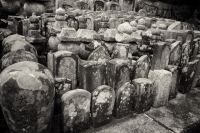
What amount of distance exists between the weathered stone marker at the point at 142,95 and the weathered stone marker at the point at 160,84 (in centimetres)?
15

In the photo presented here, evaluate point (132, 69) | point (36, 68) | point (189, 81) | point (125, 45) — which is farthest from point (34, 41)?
point (189, 81)

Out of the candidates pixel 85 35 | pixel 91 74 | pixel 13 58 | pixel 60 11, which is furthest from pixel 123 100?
pixel 60 11

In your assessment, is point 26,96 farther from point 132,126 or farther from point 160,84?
point 160,84

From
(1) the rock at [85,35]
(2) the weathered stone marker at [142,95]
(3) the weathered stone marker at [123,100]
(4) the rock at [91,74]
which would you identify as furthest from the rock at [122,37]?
(3) the weathered stone marker at [123,100]

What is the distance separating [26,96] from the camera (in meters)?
1.33

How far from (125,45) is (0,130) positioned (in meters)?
2.04

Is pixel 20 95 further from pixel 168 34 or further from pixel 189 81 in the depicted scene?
pixel 168 34

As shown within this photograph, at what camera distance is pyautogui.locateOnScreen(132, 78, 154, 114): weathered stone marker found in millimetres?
2168

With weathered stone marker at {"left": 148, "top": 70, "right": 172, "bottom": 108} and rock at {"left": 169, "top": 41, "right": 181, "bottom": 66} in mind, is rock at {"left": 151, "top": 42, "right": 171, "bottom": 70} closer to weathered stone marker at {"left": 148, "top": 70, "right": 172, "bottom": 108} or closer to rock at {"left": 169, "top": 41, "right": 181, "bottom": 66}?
rock at {"left": 169, "top": 41, "right": 181, "bottom": 66}

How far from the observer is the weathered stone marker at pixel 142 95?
2.17 m

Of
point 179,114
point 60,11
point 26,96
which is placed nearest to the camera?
point 26,96

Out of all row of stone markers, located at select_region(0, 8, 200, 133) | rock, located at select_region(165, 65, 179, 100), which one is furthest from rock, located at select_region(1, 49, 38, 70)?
rock, located at select_region(165, 65, 179, 100)

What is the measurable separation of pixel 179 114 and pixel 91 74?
57.5 inches

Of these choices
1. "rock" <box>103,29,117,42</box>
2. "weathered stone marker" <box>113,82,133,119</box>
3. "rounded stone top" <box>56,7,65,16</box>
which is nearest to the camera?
"weathered stone marker" <box>113,82,133,119</box>
